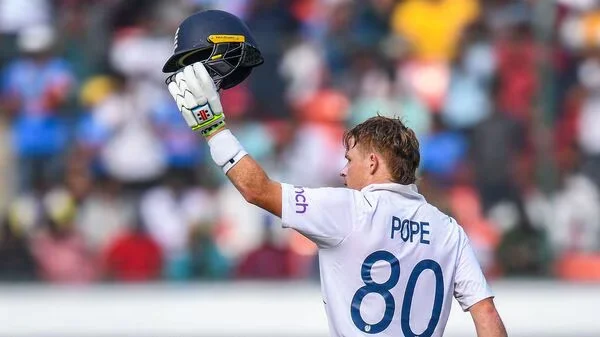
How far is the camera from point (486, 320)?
15.6 feet

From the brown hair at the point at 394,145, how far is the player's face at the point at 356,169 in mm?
29

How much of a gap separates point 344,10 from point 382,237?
6.99 m

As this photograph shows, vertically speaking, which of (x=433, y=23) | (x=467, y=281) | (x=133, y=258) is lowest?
(x=133, y=258)

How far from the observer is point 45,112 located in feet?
33.4

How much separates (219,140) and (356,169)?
0.59m

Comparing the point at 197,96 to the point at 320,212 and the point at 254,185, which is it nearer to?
the point at 254,185

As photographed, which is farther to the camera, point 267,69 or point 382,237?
point 267,69

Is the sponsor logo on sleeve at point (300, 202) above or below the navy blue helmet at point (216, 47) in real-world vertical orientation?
below

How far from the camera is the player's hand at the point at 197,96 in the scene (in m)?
4.38

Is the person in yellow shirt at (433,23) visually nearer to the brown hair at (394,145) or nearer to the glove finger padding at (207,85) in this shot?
the brown hair at (394,145)

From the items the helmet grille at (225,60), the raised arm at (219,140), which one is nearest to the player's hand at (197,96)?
the raised arm at (219,140)

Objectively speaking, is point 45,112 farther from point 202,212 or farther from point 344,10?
point 344,10

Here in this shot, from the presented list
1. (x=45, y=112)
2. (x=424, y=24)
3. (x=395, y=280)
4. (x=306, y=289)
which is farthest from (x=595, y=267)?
(x=395, y=280)

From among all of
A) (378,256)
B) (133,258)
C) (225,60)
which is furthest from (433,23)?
(378,256)
